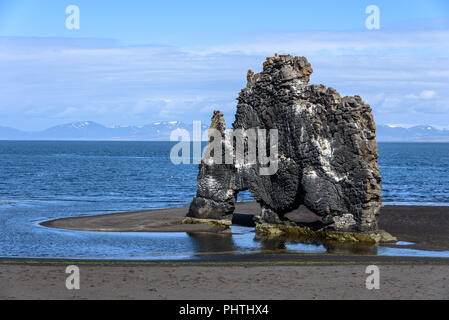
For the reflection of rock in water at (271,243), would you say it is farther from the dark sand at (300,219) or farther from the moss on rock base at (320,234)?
the dark sand at (300,219)

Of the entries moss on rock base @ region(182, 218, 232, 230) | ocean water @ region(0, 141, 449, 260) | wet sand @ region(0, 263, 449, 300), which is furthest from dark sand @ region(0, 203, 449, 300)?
moss on rock base @ region(182, 218, 232, 230)

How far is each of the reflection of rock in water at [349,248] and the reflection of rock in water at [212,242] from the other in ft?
18.6

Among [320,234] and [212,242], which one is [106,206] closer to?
[212,242]

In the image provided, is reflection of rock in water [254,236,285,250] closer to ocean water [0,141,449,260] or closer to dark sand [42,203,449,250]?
ocean water [0,141,449,260]

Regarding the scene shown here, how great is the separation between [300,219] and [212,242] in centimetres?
1023

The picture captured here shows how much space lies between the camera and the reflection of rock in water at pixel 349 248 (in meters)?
32.2

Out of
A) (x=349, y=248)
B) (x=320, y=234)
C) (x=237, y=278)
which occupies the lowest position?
(x=349, y=248)

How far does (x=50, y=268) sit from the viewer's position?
2652 cm

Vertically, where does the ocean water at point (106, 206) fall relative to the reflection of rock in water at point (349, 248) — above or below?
above

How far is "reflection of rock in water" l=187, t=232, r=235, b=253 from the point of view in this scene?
3350cm

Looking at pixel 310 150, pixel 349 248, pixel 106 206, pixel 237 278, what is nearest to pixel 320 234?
pixel 349 248

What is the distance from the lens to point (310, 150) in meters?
35.9

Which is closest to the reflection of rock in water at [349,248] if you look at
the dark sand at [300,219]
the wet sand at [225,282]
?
the dark sand at [300,219]
